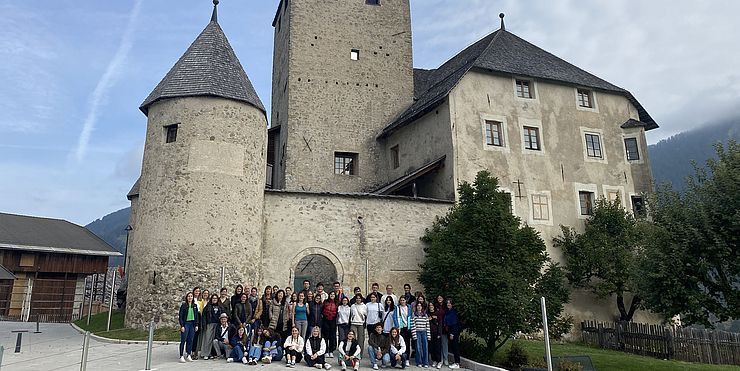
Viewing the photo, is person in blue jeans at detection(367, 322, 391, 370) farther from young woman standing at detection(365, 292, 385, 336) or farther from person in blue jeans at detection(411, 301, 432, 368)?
person in blue jeans at detection(411, 301, 432, 368)

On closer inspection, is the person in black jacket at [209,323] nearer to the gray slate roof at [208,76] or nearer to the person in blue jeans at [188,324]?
the person in blue jeans at [188,324]

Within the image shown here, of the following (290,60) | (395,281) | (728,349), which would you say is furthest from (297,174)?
(728,349)

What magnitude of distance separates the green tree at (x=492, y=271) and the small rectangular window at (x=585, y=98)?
43.2 feet

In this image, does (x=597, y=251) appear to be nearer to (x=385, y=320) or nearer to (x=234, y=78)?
(x=385, y=320)

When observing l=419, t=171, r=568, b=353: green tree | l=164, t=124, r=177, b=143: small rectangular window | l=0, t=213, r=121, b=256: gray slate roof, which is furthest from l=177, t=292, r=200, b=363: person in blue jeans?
l=0, t=213, r=121, b=256: gray slate roof

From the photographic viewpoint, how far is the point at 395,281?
2041 centimetres

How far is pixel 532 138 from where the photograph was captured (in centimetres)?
2483

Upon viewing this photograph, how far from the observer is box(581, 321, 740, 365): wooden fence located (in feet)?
58.3

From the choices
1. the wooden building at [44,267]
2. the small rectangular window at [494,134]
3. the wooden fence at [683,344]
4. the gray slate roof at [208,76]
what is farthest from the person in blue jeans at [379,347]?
the wooden building at [44,267]

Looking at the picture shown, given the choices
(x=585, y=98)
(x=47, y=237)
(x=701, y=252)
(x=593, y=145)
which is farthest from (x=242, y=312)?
(x=47, y=237)

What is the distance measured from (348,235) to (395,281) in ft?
8.66

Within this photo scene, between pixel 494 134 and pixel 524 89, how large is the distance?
10.5ft

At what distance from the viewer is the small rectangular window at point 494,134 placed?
78.5 ft

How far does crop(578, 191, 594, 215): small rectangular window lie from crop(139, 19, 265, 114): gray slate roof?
1568 centimetres
